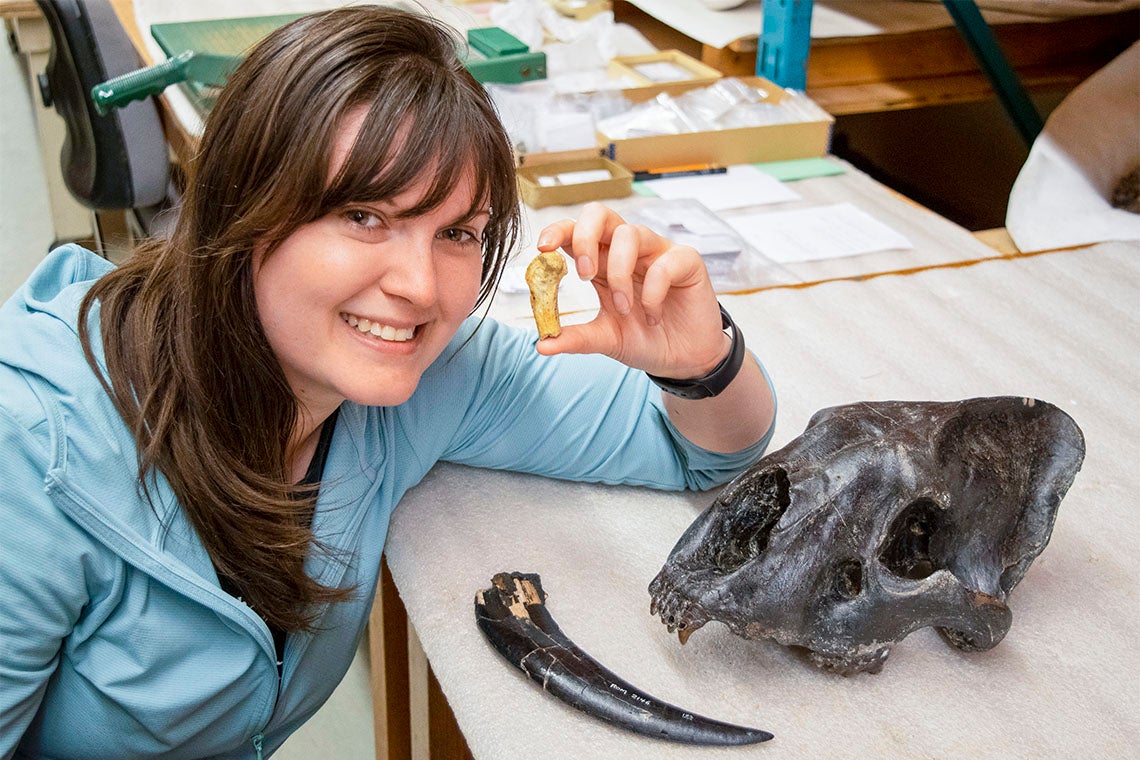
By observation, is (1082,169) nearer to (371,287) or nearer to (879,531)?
(879,531)

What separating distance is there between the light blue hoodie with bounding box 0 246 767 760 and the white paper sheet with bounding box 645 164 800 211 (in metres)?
0.96

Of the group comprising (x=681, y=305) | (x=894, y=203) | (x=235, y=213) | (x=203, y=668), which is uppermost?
(x=235, y=213)

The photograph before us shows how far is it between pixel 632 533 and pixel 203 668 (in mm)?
455

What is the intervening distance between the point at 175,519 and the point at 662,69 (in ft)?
6.44

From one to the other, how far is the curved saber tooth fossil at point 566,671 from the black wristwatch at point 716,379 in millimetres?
247

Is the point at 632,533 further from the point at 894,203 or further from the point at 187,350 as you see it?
the point at 894,203

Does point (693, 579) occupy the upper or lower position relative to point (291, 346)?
lower

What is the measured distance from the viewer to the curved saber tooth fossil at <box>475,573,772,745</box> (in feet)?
3.07

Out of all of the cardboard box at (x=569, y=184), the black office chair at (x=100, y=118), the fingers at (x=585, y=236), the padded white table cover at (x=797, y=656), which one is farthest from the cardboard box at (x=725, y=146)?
the fingers at (x=585, y=236)

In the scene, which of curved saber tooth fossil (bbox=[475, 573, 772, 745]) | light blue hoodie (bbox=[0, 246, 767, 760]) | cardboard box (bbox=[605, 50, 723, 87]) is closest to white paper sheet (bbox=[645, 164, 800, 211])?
cardboard box (bbox=[605, 50, 723, 87])

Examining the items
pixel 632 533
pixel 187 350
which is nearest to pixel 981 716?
pixel 632 533

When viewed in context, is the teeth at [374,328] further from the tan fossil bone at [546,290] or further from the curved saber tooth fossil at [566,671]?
the curved saber tooth fossil at [566,671]

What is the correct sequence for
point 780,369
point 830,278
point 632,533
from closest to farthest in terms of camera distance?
point 632,533
point 780,369
point 830,278

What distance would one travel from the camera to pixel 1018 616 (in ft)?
3.64
